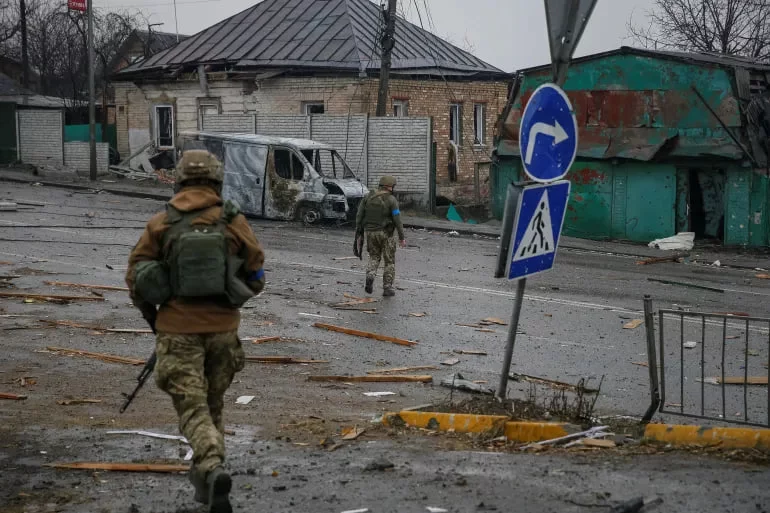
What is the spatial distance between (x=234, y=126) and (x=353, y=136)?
473 cm

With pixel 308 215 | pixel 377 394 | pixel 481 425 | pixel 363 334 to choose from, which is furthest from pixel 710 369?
pixel 308 215

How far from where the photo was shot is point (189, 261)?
17.1 feet

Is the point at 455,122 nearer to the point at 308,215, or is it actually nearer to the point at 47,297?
the point at 308,215

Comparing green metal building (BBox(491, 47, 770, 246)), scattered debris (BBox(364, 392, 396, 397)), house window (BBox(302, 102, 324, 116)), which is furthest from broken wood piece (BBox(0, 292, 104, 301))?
house window (BBox(302, 102, 324, 116))

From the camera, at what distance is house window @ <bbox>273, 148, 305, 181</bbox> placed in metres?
25.1

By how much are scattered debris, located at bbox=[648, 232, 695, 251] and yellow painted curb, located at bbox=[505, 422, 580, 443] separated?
668 inches

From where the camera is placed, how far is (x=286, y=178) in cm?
2525

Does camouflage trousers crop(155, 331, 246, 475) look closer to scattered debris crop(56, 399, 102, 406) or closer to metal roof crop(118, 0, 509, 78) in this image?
scattered debris crop(56, 399, 102, 406)

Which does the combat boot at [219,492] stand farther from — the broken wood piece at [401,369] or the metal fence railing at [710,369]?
the broken wood piece at [401,369]

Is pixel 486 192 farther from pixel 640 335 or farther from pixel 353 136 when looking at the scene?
pixel 640 335

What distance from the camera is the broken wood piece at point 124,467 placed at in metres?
6.13

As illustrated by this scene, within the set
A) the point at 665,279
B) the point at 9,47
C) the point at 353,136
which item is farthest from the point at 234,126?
the point at 9,47

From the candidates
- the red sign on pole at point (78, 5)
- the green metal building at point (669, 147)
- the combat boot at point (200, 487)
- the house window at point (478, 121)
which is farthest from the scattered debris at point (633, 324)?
the red sign on pole at point (78, 5)

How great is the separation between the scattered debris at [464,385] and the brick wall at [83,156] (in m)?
29.2
